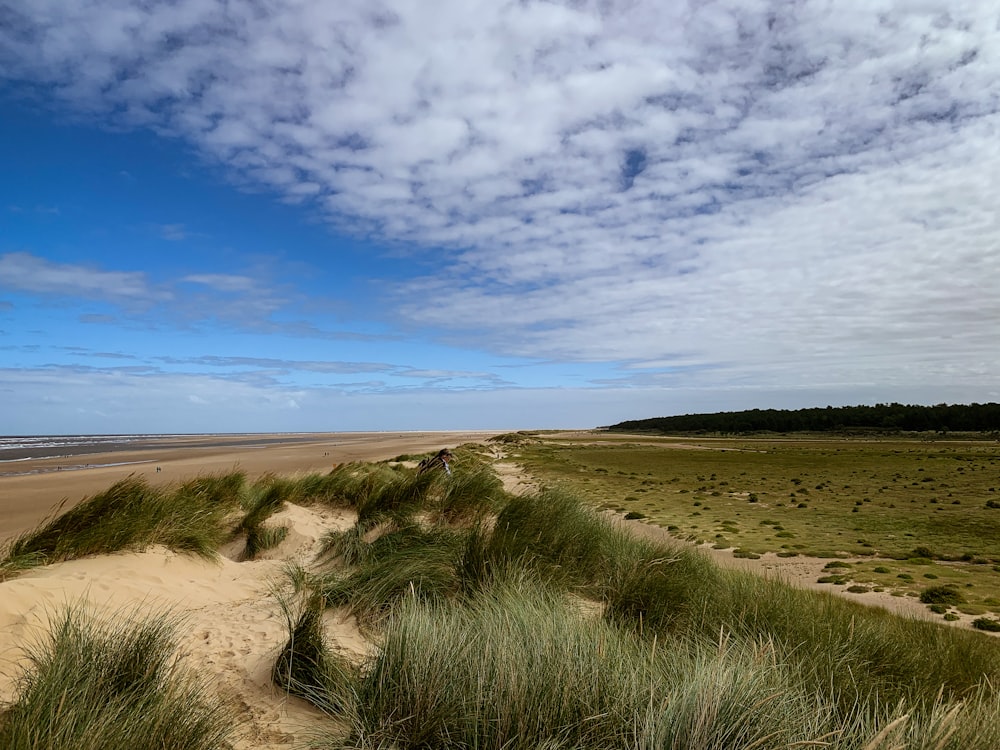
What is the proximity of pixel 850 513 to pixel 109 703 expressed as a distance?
20.4 m

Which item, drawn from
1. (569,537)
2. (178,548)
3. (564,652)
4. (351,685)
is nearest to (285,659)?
(351,685)

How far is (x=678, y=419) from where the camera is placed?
6225 inches

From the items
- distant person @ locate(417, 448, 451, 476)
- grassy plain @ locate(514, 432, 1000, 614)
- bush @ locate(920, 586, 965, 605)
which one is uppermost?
distant person @ locate(417, 448, 451, 476)

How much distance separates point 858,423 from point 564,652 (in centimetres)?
12004

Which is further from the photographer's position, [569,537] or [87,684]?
[569,537]

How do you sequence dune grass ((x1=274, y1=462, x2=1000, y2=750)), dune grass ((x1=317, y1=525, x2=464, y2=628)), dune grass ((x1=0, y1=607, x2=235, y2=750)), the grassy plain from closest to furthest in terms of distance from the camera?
dune grass ((x1=0, y1=607, x2=235, y2=750))
dune grass ((x1=274, y1=462, x2=1000, y2=750))
dune grass ((x1=317, y1=525, x2=464, y2=628))
the grassy plain

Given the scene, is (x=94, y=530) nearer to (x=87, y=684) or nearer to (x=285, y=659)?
(x=285, y=659)

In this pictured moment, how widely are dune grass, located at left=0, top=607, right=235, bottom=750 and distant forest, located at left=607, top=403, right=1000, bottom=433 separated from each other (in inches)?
4457

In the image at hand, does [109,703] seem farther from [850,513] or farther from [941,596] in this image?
[850,513]

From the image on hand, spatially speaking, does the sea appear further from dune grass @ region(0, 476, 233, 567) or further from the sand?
the sand

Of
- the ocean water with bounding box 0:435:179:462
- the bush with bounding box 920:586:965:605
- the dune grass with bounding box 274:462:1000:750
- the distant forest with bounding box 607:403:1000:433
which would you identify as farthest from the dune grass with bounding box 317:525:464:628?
the distant forest with bounding box 607:403:1000:433

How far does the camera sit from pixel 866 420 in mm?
101500

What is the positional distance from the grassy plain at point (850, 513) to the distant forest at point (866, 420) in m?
69.0

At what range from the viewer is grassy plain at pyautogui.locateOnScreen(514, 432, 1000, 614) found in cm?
1028
